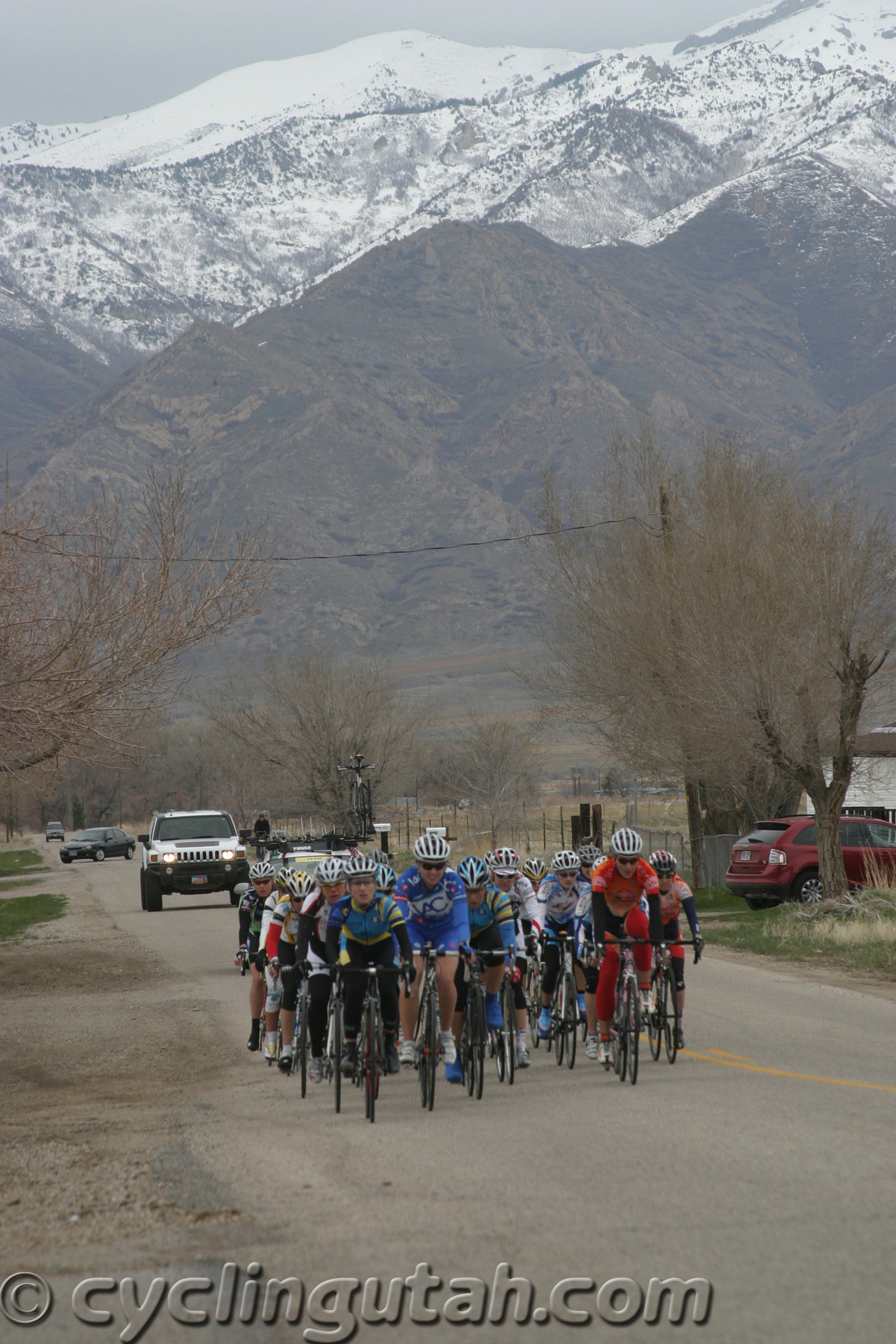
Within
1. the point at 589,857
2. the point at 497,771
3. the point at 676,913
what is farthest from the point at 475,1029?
the point at 497,771

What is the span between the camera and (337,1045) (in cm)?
938

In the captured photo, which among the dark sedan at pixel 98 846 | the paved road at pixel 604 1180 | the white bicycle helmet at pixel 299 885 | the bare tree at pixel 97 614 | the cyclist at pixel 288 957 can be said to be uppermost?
the bare tree at pixel 97 614

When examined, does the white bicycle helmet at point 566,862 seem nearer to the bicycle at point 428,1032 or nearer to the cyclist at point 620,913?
the cyclist at point 620,913

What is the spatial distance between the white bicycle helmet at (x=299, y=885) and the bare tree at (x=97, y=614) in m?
4.30

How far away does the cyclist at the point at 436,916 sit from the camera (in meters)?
9.55

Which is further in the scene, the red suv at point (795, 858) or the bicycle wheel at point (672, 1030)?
the red suv at point (795, 858)

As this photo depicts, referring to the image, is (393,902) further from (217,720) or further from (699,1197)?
(217,720)

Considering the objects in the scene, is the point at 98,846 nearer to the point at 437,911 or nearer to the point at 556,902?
the point at 556,902

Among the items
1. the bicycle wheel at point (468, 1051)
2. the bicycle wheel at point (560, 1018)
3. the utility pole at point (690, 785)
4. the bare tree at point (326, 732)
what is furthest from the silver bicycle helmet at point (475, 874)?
the bare tree at point (326, 732)

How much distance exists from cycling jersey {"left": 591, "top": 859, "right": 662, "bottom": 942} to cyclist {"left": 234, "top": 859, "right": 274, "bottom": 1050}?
3.03 meters

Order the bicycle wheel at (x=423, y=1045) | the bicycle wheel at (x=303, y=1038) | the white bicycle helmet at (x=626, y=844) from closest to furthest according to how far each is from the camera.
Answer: the bicycle wheel at (x=423, y=1045) → the bicycle wheel at (x=303, y=1038) → the white bicycle helmet at (x=626, y=844)

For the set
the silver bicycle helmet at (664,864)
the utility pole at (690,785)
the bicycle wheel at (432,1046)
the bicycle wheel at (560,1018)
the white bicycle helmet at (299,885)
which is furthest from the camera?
the utility pole at (690,785)

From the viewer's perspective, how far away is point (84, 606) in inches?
569

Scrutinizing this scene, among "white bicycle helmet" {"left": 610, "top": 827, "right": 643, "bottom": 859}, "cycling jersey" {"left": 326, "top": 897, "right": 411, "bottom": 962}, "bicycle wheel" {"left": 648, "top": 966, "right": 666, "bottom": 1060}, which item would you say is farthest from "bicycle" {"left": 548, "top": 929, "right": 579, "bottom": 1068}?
"cycling jersey" {"left": 326, "top": 897, "right": 411, "bottom": 962}
